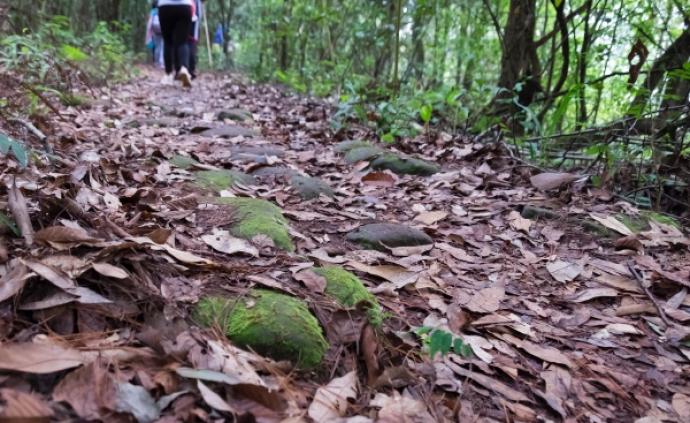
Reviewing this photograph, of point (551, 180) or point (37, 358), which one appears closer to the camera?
point (37, 358)

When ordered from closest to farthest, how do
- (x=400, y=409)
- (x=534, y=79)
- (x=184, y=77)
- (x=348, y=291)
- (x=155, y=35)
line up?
(x=400, y=409) < (x=348, y=291) < (x=534, y=79) < (x=184, y=77) < (x=155, y=35)

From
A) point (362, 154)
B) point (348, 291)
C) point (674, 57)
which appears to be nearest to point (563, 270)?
point (348, 291)

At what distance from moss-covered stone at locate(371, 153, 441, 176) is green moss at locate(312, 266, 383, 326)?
1755 millimetres

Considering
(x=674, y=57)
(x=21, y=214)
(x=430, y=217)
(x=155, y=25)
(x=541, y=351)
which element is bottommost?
(x=541, y=351)

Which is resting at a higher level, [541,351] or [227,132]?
[227,132]

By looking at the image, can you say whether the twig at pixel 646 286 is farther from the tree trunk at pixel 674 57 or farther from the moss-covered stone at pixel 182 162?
the moss-covered stone at pixel 182 162

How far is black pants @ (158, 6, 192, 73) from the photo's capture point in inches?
248

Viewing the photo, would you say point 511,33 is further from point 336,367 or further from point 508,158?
point 336,367

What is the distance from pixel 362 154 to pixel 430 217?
112 centimetres

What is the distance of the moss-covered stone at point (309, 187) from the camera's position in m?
2.77

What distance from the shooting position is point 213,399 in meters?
1.05

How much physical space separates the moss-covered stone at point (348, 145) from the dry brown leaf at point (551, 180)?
1.36m

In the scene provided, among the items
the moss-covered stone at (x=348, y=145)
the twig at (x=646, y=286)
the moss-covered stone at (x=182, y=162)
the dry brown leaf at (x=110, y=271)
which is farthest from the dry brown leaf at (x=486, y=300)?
the moss-covered stone at (x=348, y=145)

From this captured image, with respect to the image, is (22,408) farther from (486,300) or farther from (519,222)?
(519,222)
